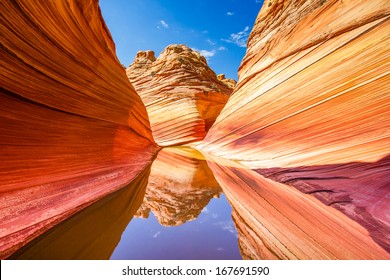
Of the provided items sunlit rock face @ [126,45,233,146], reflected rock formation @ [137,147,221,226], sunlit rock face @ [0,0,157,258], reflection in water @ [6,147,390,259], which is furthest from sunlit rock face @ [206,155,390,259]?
sunlit rock face @ [126,45,233,146]

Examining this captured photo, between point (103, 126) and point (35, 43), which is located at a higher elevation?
point (35, 43)

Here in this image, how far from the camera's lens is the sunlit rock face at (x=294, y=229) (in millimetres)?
1219

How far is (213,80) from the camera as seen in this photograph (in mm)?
12203

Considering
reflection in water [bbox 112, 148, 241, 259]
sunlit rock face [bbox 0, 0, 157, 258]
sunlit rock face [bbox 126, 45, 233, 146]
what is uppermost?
sunlit rock face [bbox 126, 45, 233, 146]

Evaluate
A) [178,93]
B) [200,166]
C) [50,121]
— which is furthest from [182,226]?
[178,93]

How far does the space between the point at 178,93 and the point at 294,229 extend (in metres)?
9.40

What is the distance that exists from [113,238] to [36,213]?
559 millimetres

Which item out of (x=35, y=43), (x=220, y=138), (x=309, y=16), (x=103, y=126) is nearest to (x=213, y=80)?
(x=220, y=138)

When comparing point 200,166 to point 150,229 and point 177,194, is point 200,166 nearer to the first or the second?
point 177,194

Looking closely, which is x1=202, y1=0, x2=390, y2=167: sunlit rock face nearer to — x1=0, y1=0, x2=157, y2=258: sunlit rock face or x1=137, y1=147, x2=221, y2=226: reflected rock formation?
x1=137, y1=147, x2=221, y2=226: reflected rock formation

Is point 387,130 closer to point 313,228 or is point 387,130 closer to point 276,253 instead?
point 313,228

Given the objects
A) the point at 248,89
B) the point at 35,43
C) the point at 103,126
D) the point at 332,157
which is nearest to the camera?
the point at 35,43

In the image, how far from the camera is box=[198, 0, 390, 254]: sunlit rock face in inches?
82.6

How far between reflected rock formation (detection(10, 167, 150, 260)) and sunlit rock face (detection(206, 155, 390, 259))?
876mm
